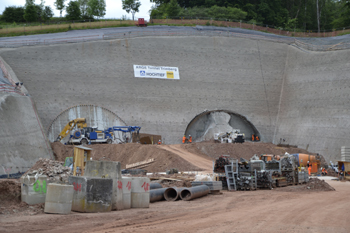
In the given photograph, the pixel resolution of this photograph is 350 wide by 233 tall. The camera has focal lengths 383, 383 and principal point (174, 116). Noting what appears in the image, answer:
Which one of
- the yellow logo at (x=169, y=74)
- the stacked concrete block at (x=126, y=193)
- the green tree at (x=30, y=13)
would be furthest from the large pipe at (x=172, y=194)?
the green tree at (x=30, y=13)

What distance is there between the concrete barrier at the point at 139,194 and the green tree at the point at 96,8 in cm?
5738

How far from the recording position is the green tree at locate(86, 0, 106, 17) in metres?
65.1

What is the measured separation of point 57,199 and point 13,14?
6169 cm

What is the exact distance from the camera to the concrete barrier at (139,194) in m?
12.9

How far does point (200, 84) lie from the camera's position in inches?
1693

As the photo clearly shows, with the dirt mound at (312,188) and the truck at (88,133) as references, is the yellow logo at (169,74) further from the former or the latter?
the dirt mound at (312,188)

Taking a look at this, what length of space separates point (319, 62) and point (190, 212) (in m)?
35.1

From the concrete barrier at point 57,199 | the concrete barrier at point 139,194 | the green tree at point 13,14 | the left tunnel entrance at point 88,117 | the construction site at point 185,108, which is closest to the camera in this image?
the concrete barrier at point 57,199

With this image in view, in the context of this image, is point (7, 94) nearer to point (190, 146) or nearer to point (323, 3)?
point (190, 146)

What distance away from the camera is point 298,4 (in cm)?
7325

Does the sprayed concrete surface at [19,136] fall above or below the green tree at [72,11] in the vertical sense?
below

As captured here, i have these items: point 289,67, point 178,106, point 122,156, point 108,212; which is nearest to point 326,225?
point 108,212

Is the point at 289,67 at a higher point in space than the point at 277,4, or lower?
lower

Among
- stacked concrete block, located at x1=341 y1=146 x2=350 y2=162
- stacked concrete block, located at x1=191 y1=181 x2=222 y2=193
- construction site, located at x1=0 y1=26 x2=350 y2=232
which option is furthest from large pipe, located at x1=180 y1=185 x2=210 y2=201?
stacked concrete block, located at x1=341 y1=146 x2=350 y2=162
